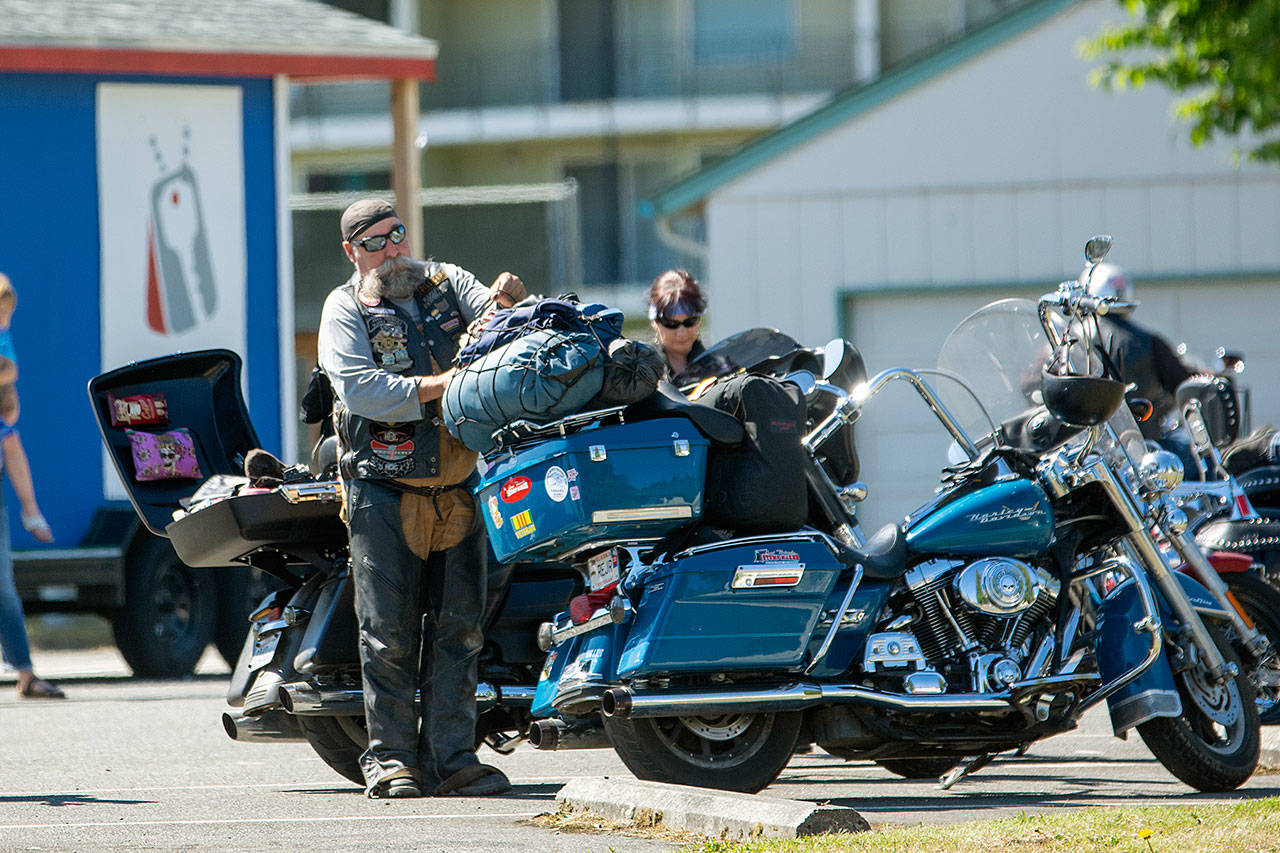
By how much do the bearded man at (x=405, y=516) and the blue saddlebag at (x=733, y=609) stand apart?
0.84m

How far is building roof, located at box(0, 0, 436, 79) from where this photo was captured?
42.1 feet

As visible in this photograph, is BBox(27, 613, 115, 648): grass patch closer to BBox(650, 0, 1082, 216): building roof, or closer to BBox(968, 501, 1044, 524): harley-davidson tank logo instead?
BBox(650, 0, 1082, 216): building roof

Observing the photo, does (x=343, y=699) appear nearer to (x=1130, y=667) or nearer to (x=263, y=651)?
(x=263, y=651)

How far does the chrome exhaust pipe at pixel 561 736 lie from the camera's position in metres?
6.04

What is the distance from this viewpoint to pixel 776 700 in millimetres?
5973

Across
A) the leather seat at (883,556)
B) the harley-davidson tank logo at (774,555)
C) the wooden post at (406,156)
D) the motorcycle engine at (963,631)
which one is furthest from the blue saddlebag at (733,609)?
the wooden post at (406,156)

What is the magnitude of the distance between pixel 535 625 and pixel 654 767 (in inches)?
42.7

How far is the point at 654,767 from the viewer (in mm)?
5988

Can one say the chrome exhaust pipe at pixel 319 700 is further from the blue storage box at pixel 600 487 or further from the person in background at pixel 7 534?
the person in background at pixel 7 534

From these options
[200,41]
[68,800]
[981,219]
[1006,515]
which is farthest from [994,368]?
[981,219]

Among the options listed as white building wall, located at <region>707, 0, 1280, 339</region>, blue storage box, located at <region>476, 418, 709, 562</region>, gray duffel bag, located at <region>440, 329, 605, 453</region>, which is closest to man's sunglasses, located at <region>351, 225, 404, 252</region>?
gray duffel bag, located at <region>440, 329, 605, 453</region>

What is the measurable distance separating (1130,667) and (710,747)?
4.49 feet

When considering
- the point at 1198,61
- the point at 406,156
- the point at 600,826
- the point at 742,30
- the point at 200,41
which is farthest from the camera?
the point at 742,30

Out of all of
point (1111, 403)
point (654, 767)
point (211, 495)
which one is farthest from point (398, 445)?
point (1111, 403)
